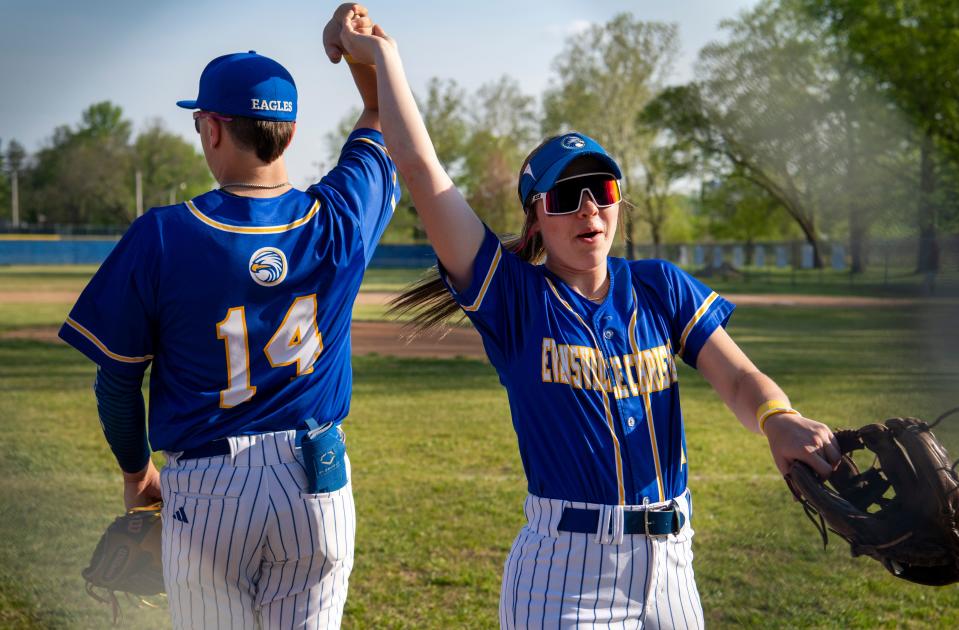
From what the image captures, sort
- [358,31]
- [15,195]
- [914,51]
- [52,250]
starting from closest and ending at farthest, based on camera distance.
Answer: [358,31]
[914,51]
[15,195]
[52,250]

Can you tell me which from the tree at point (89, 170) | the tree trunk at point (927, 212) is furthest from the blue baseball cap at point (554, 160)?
the tree at point (89, 170)

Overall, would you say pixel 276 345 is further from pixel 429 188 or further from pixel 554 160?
pixel 554 160

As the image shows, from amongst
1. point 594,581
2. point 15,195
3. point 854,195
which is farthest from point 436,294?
point 15,195

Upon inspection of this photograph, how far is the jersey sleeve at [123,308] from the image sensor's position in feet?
4.51

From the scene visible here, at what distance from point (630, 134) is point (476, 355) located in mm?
13124

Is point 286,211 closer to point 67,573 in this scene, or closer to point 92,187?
point 67,573

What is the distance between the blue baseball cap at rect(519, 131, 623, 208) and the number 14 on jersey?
1.32 feet

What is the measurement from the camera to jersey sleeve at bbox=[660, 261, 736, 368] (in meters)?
1.42

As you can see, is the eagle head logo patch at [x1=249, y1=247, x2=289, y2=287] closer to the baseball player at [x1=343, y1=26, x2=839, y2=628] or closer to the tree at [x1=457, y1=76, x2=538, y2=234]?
the baseball player at [x1=343, y1=26, x2=839, y2=628]

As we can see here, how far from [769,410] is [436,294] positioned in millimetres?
587

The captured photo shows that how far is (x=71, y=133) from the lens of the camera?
14.8 m

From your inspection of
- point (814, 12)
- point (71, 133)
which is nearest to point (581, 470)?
point (814, 12)

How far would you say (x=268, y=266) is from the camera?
4.66 feet

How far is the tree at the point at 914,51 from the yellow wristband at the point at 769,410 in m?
2.26
